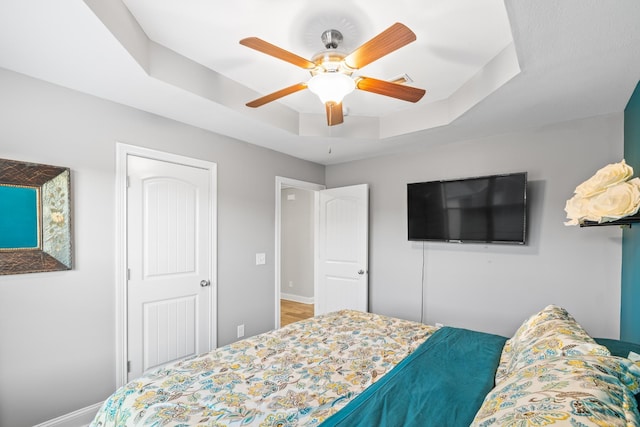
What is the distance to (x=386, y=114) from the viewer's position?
303 centimetres

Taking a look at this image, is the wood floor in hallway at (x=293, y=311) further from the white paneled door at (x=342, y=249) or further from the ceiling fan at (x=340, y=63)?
the ceiling fan at (x=340, y=63)

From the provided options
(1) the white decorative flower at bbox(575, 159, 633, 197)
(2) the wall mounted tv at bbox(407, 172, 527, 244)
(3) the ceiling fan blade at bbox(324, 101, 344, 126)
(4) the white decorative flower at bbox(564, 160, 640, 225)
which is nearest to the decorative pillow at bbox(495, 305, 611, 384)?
(4) the white decorative flower at bbox(564, 160, 640, 225)

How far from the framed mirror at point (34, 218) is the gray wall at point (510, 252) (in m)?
3.08

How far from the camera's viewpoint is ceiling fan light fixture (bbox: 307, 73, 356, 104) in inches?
62.9

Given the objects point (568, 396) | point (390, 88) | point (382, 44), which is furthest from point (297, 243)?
point (568, 396)

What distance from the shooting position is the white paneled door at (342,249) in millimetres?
3729

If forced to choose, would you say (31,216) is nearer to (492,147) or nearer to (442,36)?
(442,36)

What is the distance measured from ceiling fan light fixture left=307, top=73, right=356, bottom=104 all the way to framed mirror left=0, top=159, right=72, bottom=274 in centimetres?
185

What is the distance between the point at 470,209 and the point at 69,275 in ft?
11.4

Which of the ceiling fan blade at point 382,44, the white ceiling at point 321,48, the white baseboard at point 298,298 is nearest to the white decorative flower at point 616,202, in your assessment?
the white ceiling at point 321,48

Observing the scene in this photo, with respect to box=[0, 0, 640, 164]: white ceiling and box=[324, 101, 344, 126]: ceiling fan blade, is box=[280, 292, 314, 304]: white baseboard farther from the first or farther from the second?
box=[324, 101, 344, 126]: ceiling fan blade

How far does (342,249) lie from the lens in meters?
3.93

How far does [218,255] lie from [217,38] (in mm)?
1956

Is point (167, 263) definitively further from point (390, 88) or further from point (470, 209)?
point (470, 209)
